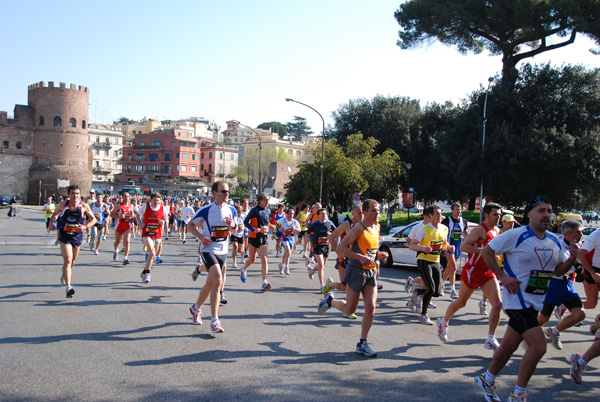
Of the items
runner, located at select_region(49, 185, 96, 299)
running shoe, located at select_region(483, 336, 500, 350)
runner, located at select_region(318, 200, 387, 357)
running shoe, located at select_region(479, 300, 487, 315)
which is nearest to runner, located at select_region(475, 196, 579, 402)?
runner, located at select_region(318, 200, 387, 357)

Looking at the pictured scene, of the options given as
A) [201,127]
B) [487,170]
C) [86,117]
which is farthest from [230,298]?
[201,127]

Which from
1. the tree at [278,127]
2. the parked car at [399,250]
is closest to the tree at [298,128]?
the tree at [278,127]

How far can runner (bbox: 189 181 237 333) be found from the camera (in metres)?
6.68

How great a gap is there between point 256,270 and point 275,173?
61414 mm

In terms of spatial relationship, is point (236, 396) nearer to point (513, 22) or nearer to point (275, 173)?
point (513, 22)

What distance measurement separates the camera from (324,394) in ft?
14.9

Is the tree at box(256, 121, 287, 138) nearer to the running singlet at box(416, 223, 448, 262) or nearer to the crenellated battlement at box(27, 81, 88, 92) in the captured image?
the crenellated battlement at box(27, 81, 88, 92)

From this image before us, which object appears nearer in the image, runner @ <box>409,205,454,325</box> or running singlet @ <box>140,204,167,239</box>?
runner @ <box>409,205,454,325</box>

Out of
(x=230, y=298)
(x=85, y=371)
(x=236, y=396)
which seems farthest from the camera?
(x=230, y=298)

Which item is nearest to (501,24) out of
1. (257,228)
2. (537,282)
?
(257,228)

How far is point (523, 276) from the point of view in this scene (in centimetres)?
440

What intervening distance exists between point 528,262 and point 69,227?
7212 millimetres

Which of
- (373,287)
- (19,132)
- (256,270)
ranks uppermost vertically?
(19,132)

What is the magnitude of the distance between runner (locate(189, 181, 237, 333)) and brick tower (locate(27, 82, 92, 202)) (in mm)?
73272
